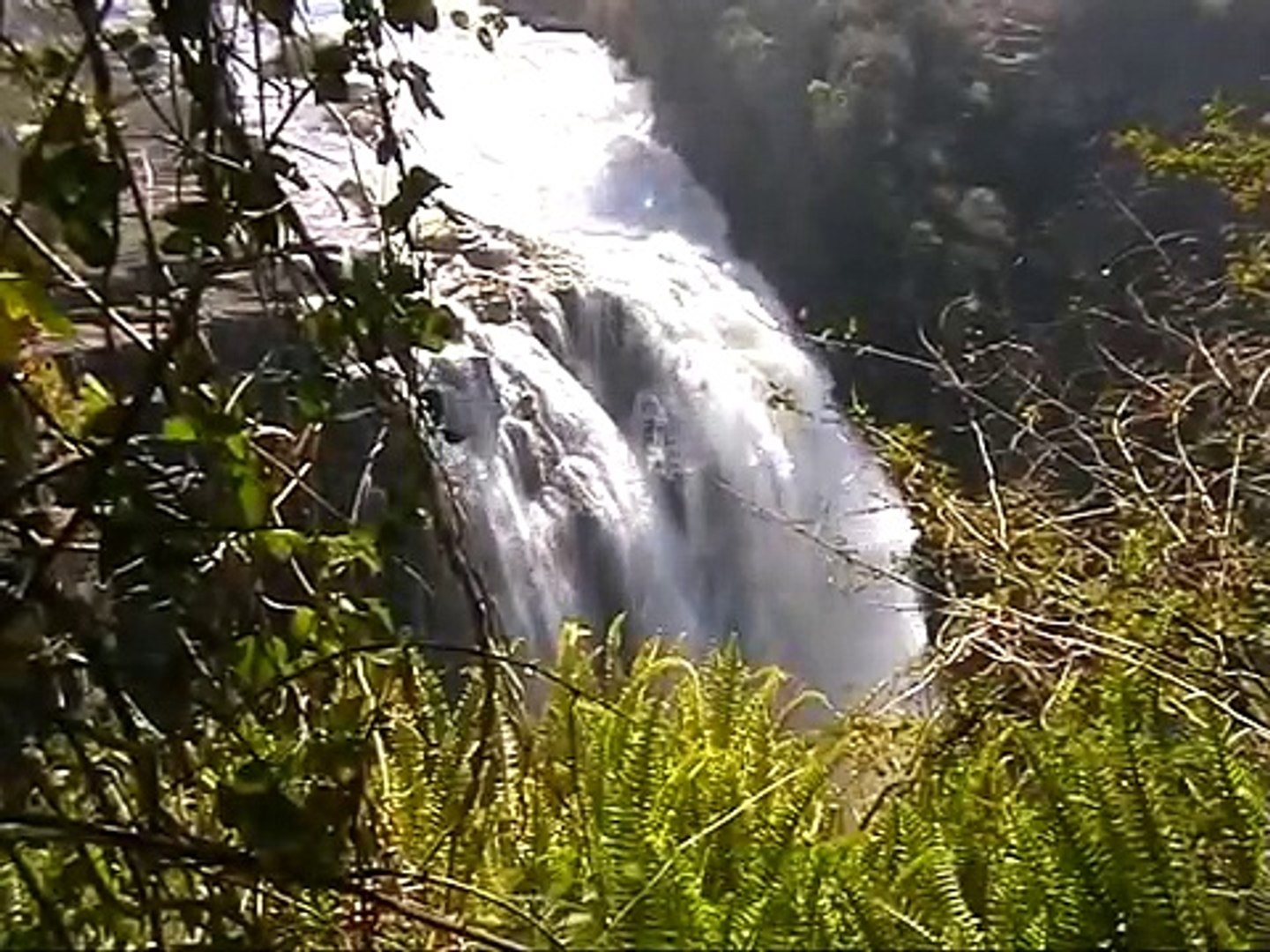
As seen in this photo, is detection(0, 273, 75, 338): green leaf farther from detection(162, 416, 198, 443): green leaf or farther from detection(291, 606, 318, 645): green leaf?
detection(291, 606, 318, 645): green leaf

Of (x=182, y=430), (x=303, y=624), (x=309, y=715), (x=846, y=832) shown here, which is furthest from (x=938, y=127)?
(x=182, y=430)

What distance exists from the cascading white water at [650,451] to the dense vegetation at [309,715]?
4.69m

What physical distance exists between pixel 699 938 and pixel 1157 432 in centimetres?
427

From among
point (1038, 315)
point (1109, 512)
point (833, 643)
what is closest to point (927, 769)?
point (1109, 512)

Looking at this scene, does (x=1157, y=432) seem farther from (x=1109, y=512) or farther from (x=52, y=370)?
(x=52, y=370)

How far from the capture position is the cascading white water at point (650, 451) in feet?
27.9

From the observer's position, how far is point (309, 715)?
1.43 meters

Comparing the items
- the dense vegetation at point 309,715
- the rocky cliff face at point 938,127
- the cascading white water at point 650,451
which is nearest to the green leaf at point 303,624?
the dense vegetation at point 309,715

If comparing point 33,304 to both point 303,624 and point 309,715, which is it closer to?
point 303,624

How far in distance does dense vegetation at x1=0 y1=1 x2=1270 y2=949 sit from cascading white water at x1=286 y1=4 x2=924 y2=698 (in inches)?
185

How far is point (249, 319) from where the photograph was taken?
13.8 feet

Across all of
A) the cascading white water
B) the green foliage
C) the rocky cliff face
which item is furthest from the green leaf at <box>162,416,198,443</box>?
the rocky cliff face

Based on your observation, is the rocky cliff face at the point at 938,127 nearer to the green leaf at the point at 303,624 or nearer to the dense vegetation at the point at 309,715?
the dense vegetation at the point at 309,715

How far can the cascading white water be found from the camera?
8.51 metres
